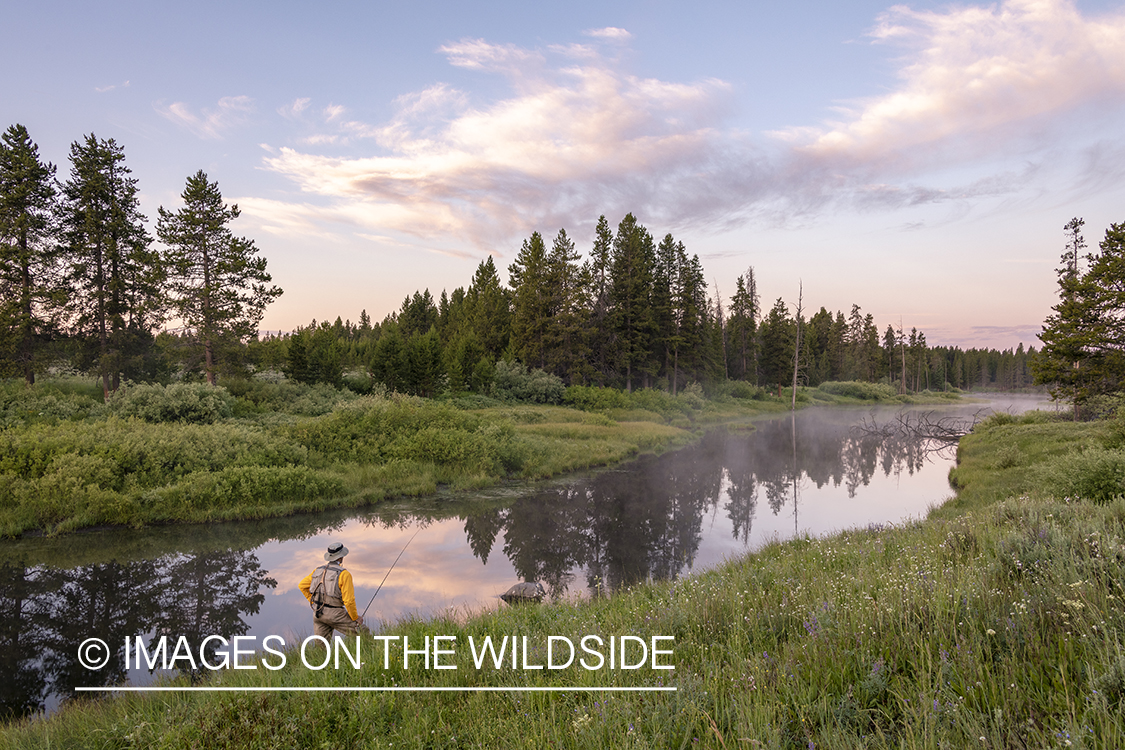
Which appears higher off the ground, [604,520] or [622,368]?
[622,368]

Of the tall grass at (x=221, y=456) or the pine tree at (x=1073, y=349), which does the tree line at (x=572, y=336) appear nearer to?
the tall grass at (x=221, y=456)

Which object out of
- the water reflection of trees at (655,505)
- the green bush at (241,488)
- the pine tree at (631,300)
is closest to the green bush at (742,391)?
the pine tree at (631,300)

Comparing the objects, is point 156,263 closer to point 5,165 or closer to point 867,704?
point 5,165

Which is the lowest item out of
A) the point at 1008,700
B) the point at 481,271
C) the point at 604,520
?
the point at 604,520

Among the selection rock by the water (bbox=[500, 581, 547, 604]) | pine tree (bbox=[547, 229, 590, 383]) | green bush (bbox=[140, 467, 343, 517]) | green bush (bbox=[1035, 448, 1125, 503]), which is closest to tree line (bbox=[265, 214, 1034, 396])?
pine tree (bbox=[547, 229, 590, 383])

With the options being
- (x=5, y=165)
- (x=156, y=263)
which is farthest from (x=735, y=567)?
(x=5, y=165)

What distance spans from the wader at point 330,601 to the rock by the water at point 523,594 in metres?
3.21

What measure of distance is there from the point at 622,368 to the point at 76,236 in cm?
4228

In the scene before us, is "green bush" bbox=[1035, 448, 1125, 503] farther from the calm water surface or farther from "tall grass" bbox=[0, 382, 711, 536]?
"tall grass" bbox=[0, 382, 711, 536]

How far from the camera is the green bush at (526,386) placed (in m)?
45.6

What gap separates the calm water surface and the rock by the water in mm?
411

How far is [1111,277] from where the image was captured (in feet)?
86.5

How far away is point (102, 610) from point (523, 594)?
306 inches

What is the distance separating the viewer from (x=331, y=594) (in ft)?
24.0
